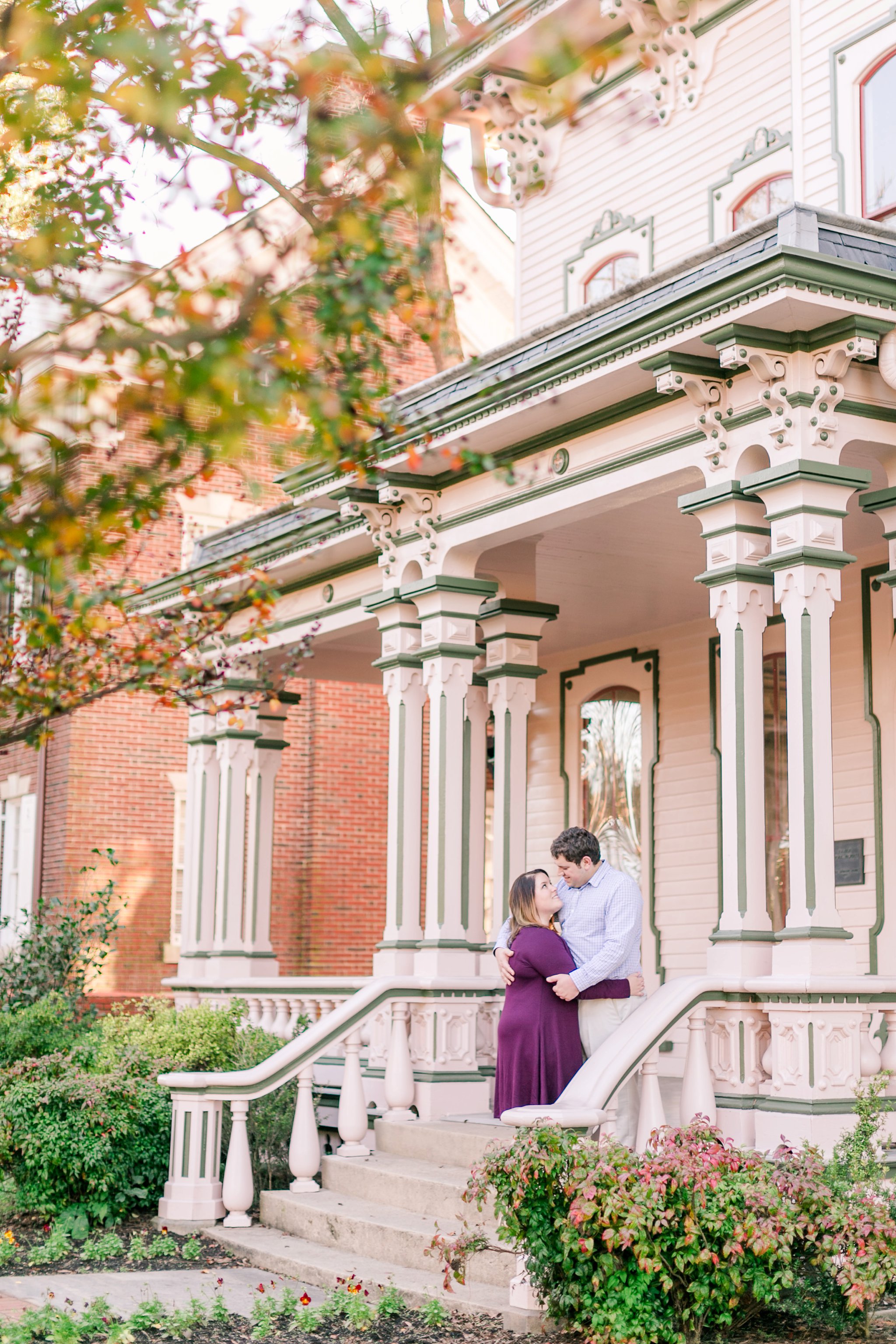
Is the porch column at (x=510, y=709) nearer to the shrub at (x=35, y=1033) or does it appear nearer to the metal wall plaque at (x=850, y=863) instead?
the metal wall plaque at (x=850, y=863)

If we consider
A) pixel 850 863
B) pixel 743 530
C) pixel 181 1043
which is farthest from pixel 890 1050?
pixel 181 1043

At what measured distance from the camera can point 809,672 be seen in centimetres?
848

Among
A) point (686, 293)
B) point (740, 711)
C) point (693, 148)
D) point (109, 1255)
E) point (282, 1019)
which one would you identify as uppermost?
point (693, 148)

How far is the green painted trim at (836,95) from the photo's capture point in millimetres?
12320

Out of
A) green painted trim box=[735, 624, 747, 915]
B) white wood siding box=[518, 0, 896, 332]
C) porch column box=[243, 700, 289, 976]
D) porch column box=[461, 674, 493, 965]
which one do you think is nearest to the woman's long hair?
green painted trim box=[735, 624, 747, 915]

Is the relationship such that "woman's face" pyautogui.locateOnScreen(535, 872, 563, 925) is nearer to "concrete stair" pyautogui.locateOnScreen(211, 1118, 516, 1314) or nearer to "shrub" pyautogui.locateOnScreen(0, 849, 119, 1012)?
"concrete stair" pyautogui.locateOnScreen(211, 1118, 516, 1314)

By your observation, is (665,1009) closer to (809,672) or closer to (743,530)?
(809,672)

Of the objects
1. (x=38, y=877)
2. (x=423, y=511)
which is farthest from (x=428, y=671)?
(x=38, y=877)

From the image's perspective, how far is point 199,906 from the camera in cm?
1577

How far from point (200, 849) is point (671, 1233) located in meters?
9.63

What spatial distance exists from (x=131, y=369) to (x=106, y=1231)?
7.70m

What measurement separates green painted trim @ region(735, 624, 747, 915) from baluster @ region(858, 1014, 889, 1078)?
88cm

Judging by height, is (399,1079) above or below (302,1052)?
below

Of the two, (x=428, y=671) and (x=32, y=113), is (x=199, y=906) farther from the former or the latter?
(x=32, y=113)
